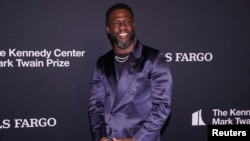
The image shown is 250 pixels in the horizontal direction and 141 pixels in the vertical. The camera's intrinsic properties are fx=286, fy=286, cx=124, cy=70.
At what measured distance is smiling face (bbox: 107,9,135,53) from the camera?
2.19 m

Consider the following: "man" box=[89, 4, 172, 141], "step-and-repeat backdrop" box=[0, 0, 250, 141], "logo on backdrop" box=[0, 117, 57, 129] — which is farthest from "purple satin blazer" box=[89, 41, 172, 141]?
"logo on backdrop" box=[0, 117, 57, 129]

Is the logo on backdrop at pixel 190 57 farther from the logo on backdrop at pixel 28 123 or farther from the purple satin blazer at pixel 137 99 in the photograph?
the logo on backdrop at pixel 28 123

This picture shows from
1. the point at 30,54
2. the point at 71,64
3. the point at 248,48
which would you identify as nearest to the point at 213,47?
the point at 248,48

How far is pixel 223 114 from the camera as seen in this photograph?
9.70ft

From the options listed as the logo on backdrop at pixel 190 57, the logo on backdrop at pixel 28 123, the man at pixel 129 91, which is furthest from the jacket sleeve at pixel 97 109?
the logo on backdrop at pixel 190 57

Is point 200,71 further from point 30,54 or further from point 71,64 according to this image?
point 30,54

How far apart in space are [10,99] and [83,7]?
1.09 m

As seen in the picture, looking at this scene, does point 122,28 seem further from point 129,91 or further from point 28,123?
point 28,123

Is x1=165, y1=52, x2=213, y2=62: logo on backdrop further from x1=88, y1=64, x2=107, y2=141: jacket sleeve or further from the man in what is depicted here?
x1=88, y1=64, x2=107, y2=141: jacket sleeve

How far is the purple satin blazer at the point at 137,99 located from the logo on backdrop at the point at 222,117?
2.90ft

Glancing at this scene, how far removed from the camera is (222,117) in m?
2.96

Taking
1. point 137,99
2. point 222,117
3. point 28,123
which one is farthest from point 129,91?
point 222,117

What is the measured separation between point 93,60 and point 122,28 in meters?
0.65

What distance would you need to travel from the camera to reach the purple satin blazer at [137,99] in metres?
2.06
